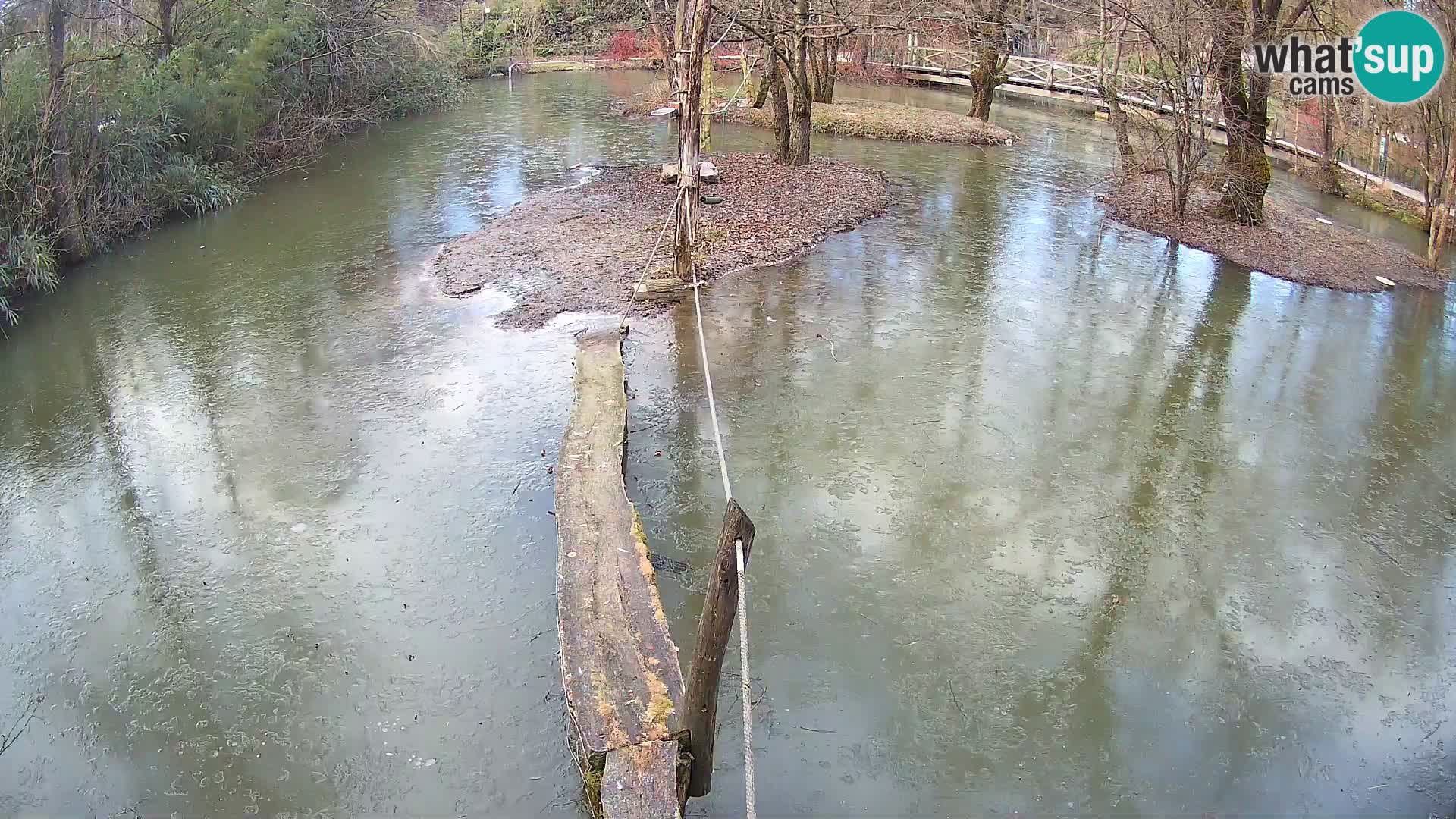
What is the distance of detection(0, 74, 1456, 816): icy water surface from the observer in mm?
4441

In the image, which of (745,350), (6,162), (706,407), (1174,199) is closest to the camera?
(706,407)

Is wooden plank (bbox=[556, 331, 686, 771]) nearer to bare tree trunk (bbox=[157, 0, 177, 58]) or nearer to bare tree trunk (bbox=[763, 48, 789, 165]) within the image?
bare tree trunk (bbox=[763, 48, 789, 165])

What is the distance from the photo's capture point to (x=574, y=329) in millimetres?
9219

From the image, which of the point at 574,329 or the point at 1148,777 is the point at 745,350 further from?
the point at 1148,777

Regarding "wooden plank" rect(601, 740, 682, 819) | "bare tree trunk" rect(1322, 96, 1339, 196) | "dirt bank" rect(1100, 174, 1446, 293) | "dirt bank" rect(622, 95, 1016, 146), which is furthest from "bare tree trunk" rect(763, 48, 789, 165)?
"wooden plank" rect(601, 740, 682, 819)

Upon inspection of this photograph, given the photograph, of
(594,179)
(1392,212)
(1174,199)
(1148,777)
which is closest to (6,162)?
(594,179)

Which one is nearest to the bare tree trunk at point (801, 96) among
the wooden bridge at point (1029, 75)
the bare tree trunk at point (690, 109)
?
the bare tree trunk at point (690, 109)

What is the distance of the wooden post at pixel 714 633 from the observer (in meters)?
3.52

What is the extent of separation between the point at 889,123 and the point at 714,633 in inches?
697

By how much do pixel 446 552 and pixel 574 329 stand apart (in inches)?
146

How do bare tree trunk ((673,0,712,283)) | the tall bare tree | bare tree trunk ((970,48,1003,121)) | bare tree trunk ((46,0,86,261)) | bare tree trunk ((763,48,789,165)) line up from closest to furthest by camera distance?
bare tree trunk ((673,0,712,283)), bare tree trunk ((46,0,86,261)), the tall bare tree, bare tree trunk ((763,48,789,165)), bare tree trunk ((970,48,1003,121))

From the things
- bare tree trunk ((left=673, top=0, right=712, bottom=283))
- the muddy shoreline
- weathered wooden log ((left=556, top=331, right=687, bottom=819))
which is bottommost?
weathered wooden log ((left=556, top=331, right=687, bottom=819))

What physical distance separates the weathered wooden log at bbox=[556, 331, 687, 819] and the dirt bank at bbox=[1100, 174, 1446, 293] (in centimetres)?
914

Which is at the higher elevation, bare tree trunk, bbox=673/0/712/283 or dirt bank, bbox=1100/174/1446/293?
bare tree trunk, bbox=673/0/712/283
